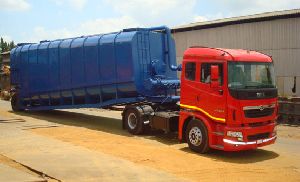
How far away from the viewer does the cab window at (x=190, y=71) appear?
1188 cm

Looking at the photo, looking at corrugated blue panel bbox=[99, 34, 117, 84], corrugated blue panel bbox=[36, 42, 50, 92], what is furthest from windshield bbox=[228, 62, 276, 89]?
corrugated blue panel bbox=[36, 42, 50, 92]

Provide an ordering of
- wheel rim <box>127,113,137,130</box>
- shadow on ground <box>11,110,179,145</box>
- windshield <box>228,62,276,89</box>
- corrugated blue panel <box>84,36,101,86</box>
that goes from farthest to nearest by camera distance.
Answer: corrugated blue panel <box>84,36,101,86</box>
wheel rim <box>127,113,137,130</box>
shadow on ground <box>11,110,179,145</box>
windshield <box>228,62,276,89</box>

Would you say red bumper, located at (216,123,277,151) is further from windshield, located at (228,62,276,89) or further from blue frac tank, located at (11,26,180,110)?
blue frac tank, located at (11,26,180,110)

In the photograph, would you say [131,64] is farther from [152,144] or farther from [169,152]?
[169,152]

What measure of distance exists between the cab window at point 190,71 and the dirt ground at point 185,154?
2175 mm

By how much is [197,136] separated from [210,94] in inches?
51.8

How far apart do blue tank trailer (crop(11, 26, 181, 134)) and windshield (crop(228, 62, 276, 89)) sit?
10.9ft

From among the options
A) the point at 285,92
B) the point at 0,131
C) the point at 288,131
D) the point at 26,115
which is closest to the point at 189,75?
the point at 288,131

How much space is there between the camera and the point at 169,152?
38.7 ft

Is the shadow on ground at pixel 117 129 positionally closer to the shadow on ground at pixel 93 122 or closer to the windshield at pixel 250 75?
the shadow on ground at pixel 93 122

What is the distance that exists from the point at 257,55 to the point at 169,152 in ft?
Result: 12.4

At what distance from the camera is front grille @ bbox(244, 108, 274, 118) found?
10.9 metres

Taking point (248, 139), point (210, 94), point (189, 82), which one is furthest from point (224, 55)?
point (248, 139)

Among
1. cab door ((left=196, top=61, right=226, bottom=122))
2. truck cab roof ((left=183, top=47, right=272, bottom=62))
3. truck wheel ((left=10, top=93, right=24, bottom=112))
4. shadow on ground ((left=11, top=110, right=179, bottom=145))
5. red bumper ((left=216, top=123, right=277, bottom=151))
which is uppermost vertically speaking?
truck cab roof ((left=183, top=47, right=272, bottom=62))
